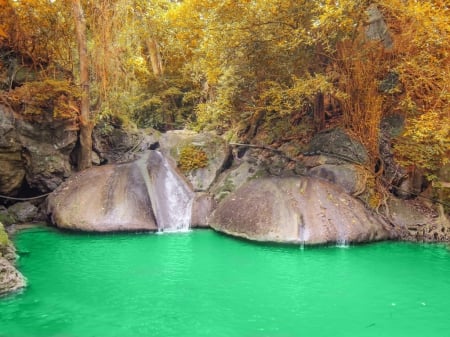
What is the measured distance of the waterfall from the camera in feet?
35.6

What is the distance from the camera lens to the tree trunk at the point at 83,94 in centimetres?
1184

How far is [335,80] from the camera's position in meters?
11.1

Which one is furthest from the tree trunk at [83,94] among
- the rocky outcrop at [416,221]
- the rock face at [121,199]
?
the rocky outcrop at [416,221]

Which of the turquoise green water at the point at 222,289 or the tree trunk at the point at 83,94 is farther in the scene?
the tree trunk at the point at 83,94

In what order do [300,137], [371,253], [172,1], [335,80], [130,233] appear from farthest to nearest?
[172,1]
[300,137]
[335,80]
[130,233]
[371,253]

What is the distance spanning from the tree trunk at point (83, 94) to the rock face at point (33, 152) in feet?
1.12

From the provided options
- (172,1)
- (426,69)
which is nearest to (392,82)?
(426,69)

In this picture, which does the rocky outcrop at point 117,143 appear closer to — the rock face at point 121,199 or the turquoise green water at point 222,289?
the rock face at point 121,199

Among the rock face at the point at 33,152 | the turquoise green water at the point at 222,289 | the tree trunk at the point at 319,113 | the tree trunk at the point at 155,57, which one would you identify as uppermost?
the tree trunk at the point at 155,57

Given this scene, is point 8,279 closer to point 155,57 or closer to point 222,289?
point 222,289

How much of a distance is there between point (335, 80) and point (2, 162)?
9185mm

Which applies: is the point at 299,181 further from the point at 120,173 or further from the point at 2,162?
the point at 2,162

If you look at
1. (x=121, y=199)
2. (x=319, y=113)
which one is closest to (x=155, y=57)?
(x=319, y=113)

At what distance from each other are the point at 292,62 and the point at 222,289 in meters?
5.91
